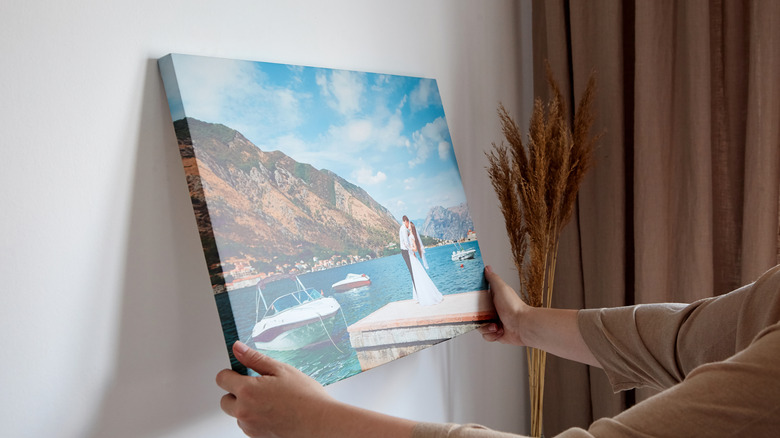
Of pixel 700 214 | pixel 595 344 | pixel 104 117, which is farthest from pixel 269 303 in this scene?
pixel 700 214

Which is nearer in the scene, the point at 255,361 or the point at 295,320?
the point at 255,361

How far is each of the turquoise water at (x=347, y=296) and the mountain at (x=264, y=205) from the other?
0.05 meters

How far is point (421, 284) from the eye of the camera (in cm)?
146

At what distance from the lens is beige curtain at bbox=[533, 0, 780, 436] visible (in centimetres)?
171

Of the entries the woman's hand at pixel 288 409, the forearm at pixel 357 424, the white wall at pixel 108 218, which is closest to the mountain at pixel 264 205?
the white wall at pixel 108 218

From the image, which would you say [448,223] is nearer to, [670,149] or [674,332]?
[674,332]

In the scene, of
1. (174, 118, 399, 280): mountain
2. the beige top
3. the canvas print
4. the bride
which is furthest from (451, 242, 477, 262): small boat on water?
the beige top

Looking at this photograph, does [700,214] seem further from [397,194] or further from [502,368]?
[397,194]

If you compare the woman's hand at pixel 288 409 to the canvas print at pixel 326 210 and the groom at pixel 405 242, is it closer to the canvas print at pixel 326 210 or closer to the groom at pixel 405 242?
the canvas print at pixel 326 210

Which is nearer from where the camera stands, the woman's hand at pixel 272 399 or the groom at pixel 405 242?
the woman's hand at pixel 272 399

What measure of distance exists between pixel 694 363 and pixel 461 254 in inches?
26.5

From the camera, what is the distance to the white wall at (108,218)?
999mm

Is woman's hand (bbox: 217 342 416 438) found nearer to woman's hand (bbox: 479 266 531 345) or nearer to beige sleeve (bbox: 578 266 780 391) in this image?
beige sleeve (bbox: 578 266 780 391)

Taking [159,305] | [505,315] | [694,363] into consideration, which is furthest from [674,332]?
[159,305]
